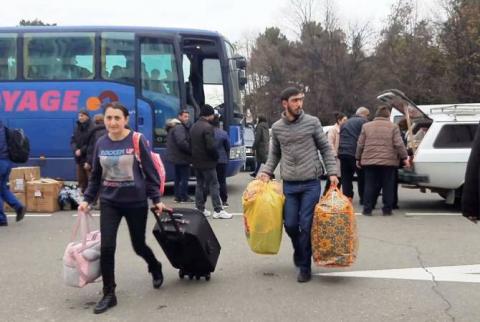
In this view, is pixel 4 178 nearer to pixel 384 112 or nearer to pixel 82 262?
pixel 82 262

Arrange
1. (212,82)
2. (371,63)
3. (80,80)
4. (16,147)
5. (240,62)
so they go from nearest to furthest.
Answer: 1. (16,147)
2. (80,80)
3. (240,62)
4. (212,82)
5. (371,63)

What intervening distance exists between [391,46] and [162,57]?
3923cm

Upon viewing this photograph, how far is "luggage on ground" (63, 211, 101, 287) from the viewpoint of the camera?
5.25 m

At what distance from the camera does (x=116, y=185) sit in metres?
5.19

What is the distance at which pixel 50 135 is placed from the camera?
13.1 meters

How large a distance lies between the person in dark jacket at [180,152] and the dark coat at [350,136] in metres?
2.85

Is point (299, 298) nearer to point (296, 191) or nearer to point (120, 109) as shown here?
point (296, 191)

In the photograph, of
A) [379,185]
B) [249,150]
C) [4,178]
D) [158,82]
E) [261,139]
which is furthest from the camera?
[249,150]

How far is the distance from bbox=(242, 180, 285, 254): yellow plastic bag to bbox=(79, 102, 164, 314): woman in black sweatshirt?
3.56 ft

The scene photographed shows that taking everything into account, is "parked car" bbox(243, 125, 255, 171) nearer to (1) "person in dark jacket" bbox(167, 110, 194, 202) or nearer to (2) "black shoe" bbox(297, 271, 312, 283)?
(1) "person in dark jacket" bbox(167, 110, 194, 202)

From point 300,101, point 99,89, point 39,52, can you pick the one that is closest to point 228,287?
point 300,101

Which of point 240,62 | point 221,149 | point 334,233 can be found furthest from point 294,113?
point 240,62

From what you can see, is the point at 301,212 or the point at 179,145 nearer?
the point at 301,212

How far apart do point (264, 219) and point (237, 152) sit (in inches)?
313
